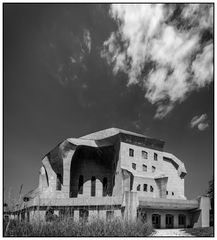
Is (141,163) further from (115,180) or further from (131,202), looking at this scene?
(131,202)

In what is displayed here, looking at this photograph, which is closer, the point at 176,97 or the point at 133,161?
the point at 176,97

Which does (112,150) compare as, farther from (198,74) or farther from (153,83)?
(198,74)

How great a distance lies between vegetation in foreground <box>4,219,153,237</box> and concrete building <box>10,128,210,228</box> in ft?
29.9

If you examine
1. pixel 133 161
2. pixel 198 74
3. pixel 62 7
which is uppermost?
pixel 62 7

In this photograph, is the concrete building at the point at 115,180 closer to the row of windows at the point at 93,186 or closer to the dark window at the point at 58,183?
the row of windows at the point at 93,186

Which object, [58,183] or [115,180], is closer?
[115,180]

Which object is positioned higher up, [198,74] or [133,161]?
[198,74]

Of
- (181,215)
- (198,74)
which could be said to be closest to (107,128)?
(181,215)

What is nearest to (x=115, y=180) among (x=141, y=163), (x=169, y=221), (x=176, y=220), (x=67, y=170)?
(x=141, y=163)

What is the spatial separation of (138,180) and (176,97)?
10274mm

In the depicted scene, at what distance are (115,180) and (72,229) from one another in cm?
1908

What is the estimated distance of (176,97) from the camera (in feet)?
84.7

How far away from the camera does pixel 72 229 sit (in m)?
14.1

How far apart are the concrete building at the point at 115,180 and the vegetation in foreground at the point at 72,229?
29.9ft
